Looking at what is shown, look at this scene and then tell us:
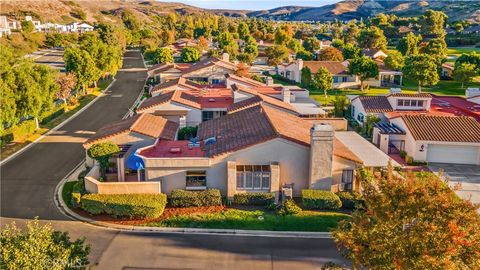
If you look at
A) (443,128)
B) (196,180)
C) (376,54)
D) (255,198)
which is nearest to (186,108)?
(196,180)

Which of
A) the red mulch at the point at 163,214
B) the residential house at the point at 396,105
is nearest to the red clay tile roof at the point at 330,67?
the residential house at the point at 396,105

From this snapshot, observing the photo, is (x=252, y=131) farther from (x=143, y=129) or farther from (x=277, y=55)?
(x=277, y=55)

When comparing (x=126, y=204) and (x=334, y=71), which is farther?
(x=334, y=71)

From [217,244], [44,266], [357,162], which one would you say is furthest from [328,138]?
[44,266]

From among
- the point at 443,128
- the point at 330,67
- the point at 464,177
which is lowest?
the point at 464,177

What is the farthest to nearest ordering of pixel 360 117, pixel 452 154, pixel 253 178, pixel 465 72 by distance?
pixel 465 72, pixel 360 117, pixel 452 154, pixel 253 178

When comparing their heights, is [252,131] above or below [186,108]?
above

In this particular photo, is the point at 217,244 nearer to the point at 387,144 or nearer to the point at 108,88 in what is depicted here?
the point at 387,144
